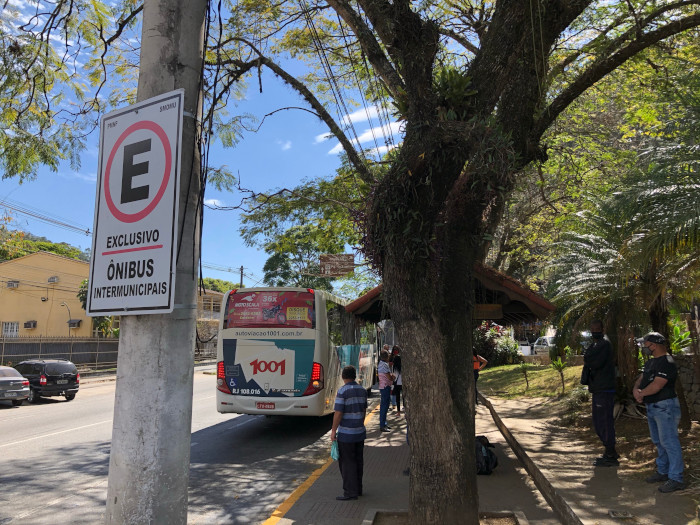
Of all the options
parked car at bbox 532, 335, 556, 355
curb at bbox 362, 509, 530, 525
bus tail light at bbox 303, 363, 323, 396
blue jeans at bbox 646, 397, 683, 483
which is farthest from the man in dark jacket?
parked car at bbox 532, 335, 556, 355

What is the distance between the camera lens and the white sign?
2.48 metres

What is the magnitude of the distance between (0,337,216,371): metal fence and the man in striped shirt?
670 inches

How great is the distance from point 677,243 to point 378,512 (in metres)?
4.70

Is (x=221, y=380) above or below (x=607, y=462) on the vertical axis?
above

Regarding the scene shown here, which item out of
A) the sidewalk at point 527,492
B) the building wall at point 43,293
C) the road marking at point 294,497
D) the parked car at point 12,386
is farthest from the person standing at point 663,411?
the building wall at point 43,293

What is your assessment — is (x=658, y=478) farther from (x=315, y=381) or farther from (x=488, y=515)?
(x=315, y=381)

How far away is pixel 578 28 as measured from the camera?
436 inches

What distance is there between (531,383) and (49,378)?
16.7 meters

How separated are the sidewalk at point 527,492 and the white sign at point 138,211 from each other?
3962 mm

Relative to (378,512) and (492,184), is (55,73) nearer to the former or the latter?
(492,184)

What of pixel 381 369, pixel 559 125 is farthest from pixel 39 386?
pixel 559 125

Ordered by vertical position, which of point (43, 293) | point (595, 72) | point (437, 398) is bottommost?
point (437, 398)

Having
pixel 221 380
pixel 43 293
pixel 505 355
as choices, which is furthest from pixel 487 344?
pixel 43 293

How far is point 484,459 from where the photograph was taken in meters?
7.34
